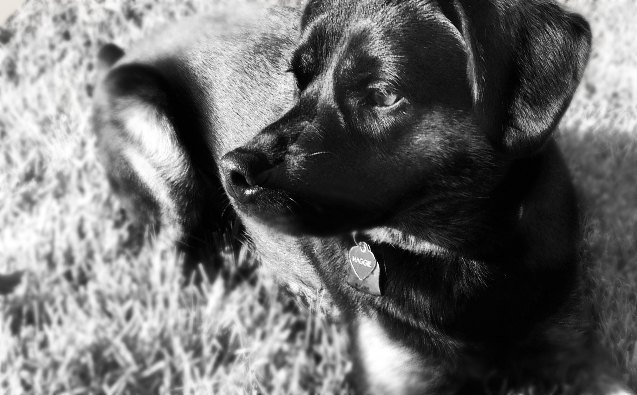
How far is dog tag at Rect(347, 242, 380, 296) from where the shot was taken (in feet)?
9.06

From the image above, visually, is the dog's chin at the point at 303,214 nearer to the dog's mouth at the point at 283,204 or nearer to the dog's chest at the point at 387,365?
the dog's mouth at the point at 283,204

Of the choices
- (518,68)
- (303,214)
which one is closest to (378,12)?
(518,68)

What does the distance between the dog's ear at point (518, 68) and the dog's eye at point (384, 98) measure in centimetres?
26

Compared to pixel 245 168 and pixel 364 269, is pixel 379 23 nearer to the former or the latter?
pixel 245 168

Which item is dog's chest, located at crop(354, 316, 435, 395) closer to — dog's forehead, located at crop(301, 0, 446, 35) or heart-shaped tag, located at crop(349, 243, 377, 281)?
heart-shaped tag, located at crop(349, 243, 377, 281)

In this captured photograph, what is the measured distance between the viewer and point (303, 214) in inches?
95.0

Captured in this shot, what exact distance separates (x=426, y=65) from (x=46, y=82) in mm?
3125

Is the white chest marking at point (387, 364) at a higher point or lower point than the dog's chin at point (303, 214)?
lower

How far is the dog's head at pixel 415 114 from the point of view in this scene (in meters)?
2.29

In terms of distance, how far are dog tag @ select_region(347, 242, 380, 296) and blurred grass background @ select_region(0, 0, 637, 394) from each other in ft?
1.27

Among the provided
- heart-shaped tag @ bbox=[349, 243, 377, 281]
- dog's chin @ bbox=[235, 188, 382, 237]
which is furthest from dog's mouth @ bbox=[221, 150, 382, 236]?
heart-shaped tag @ bbox=[349, 243, 377, 281]

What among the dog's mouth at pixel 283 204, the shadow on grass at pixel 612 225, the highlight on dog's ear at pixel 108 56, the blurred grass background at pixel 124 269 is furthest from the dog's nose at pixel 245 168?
the highlight on dog's ear at pixel 108 56

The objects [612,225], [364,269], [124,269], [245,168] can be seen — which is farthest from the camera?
[612,225]

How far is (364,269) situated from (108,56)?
245cm
